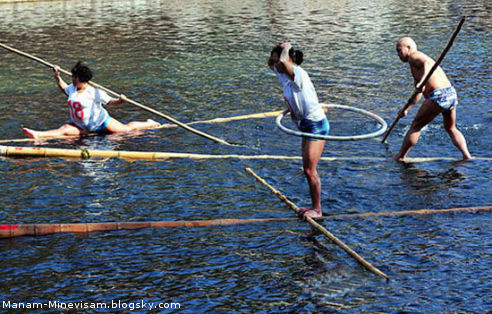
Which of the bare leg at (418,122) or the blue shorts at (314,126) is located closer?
the blue shorts at (314,126)

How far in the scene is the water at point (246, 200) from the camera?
23.6ft

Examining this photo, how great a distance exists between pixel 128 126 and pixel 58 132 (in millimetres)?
1371

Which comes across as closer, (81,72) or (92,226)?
(92,226)

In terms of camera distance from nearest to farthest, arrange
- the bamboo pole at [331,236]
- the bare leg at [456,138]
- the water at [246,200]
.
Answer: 1. the water at [246,200]
2. the bamboo pole at [331,236]
3. the bare leg at [456,138]

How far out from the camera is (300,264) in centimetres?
774

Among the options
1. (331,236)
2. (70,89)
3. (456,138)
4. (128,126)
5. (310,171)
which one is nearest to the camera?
(331,236)

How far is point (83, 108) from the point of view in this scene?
1305 centimetres

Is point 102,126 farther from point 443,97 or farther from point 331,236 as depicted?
point 331,236

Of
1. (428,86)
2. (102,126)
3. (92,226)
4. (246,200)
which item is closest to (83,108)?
(102,126)

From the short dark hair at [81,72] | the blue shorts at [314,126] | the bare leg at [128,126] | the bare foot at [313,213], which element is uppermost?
the blue shorts at [314,126]

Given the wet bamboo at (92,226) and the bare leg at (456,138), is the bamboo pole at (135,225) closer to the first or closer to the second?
the wet bamboo at (92,226)

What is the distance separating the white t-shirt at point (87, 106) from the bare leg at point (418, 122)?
5436 mm

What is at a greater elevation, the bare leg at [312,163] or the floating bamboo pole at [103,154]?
the bare leg at [312,163]

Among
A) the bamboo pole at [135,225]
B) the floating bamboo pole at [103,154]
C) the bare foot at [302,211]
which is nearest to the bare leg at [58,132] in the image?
the floating bamboo pole at [103,154]
